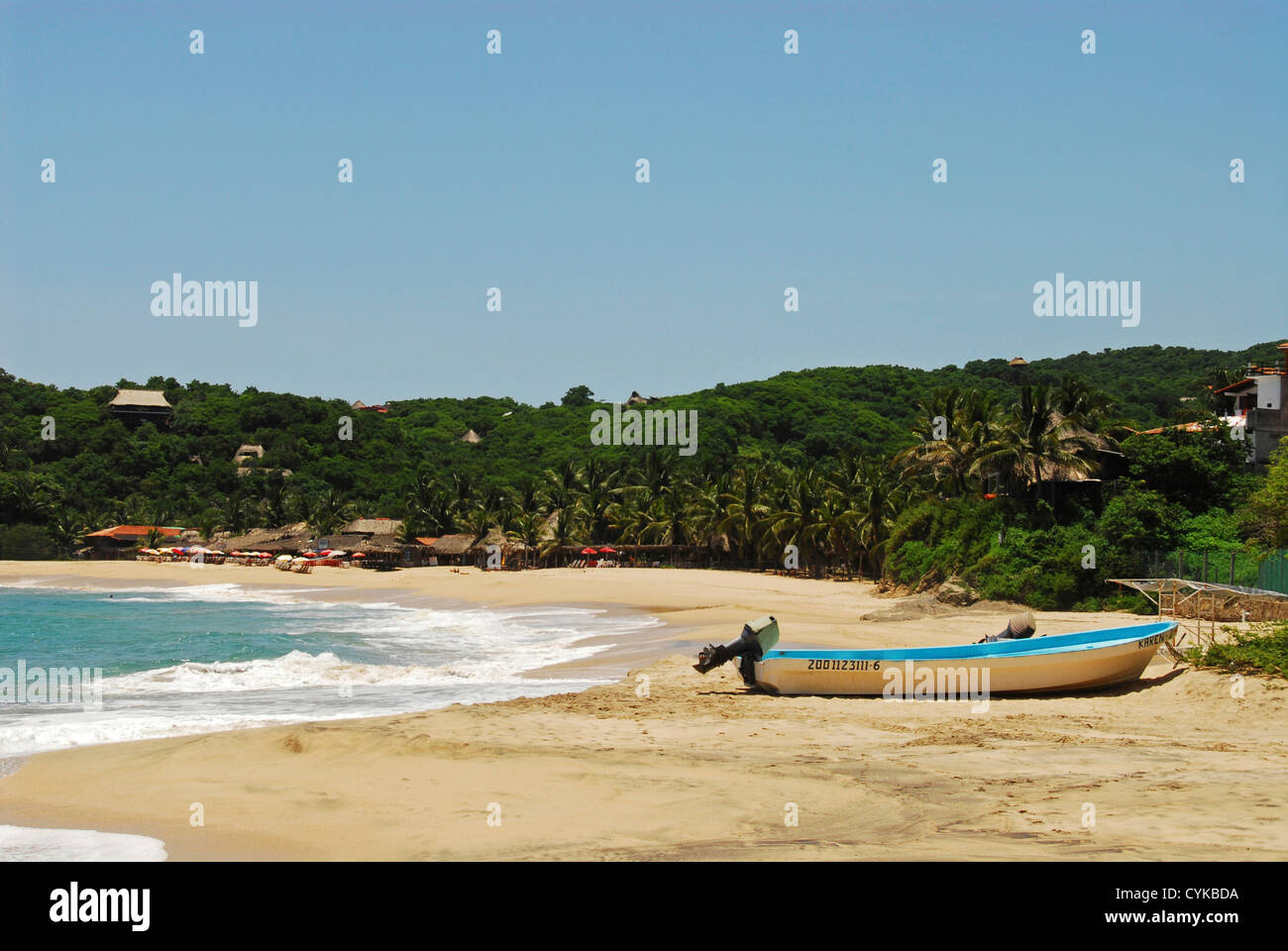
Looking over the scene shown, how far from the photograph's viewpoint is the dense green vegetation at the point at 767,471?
34.8m

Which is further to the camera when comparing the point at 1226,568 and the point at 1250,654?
the point at 1226,568

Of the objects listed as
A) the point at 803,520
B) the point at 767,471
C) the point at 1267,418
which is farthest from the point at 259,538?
the point at 1267,418

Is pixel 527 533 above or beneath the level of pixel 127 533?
above

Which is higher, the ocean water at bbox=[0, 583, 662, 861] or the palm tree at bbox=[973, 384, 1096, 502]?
the palm tree at bbox=[973, 384, 1096, 502]

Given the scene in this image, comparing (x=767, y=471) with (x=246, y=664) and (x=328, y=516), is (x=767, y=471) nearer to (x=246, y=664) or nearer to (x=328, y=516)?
(x=328, y=516)

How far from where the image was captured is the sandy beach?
26.7ft

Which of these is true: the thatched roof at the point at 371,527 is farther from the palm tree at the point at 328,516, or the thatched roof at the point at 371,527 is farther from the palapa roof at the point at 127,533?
the palapa roof at the point at 127,533

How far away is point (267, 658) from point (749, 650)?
12.6 m

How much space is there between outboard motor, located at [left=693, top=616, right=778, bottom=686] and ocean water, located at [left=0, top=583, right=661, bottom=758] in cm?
272

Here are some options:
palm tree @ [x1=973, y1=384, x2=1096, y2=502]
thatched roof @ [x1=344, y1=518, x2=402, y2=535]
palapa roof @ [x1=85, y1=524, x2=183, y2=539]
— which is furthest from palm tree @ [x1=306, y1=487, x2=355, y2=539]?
palm tree @ [x1=973, y1=384, x2=1096, y2=502]

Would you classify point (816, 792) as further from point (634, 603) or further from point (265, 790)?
point (634, 603)

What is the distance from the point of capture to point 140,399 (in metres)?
114

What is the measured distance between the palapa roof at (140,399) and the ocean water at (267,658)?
71.9 meters

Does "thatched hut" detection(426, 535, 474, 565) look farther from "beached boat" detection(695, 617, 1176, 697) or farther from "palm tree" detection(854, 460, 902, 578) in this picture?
"beached boat" detection(695, 617, 1176, 697)
